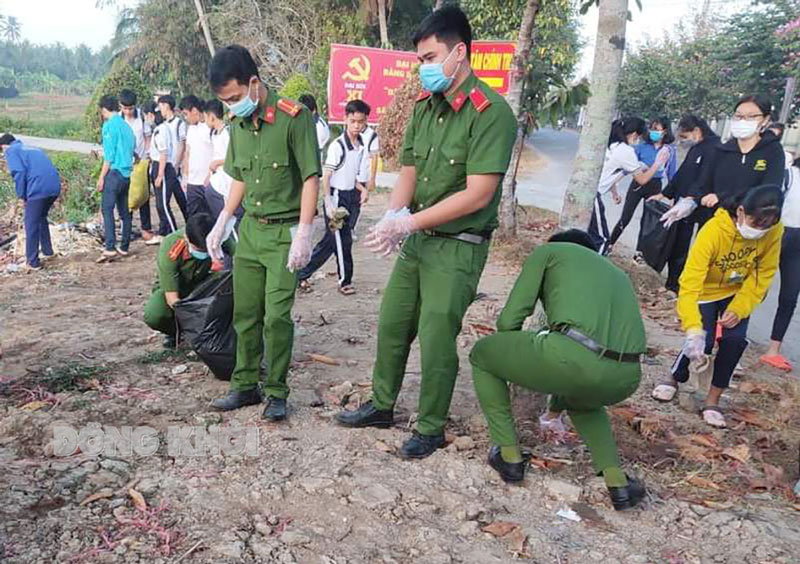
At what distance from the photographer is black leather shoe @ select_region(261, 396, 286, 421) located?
325 centimetres

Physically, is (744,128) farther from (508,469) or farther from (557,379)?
(508,469)

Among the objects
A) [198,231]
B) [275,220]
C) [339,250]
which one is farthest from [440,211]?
[339,250]

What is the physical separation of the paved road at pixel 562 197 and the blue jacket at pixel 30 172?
6638 mm

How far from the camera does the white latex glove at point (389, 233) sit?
259 cm

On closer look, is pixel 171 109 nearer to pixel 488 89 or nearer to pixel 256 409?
pixel 256 409

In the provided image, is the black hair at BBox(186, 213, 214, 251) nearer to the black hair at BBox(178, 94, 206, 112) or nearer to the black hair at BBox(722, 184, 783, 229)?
the black hair at BBox(722, 184, 783, 229)

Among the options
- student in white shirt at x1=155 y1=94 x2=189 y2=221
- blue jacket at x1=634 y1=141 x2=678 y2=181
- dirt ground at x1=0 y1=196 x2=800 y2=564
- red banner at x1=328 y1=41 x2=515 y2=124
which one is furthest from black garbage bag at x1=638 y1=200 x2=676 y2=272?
red banner at x1=328 y1=41 x2=515 y2=124

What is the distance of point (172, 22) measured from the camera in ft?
77.1

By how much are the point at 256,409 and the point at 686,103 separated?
2803cm

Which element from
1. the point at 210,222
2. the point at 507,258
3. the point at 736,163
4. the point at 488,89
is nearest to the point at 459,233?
the point at 488,89

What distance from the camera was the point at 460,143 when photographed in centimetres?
274

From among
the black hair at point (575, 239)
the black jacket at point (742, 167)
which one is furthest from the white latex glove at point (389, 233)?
the black jacket at point (742, 167)

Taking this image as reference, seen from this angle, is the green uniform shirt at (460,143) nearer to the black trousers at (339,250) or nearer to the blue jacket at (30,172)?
the black trousers at (339,250)

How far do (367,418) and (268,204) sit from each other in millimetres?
1151
